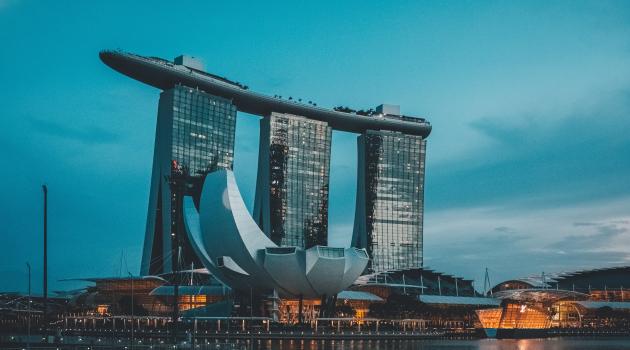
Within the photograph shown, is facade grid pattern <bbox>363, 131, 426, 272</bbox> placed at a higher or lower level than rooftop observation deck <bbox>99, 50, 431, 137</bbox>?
lower

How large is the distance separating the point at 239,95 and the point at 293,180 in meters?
21.9

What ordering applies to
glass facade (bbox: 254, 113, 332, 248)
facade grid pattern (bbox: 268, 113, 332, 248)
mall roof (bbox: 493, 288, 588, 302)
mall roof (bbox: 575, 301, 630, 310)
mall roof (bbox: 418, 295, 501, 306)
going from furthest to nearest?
facade grid pattern (bbox: 268, 113, 332, 248) < glass facade (bbox: 254, 113, 332, 248) < mall roof (bbox: 575, 301, 630, 310) < mall roof (bbox: 418, 295, 501, 306) < mall roof (bbox: 493, 288, 588, 302)

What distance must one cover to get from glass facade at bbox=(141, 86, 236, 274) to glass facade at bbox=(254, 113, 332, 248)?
10.9 meters

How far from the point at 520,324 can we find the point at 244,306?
42.1 meters

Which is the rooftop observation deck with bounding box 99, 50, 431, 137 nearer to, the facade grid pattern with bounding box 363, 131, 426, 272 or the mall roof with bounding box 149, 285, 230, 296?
the facade grid pattern with bounding box 363, 131, 426, 272

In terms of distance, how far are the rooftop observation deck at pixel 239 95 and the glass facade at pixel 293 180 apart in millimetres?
3078

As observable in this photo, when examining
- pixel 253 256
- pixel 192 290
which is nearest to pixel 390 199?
pixel 192 290

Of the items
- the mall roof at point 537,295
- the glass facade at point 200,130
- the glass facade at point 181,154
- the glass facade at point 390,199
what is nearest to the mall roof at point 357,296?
the mall roof at point 537,295

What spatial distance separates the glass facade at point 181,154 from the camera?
127 meters

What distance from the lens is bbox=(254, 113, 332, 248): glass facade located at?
150875 mm

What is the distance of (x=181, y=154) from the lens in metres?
133

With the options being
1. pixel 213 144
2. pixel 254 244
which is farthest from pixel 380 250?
pixel 254 244

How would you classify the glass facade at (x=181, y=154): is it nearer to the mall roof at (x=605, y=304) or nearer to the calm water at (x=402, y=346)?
the calm water at (x=402, y=346)

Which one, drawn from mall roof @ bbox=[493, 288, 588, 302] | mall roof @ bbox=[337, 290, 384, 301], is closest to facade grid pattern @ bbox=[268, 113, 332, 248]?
mall roof @ bbox=[337, 290, 384, 301]
